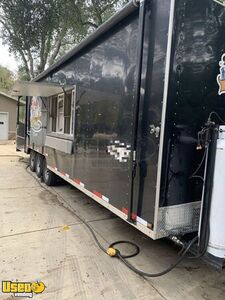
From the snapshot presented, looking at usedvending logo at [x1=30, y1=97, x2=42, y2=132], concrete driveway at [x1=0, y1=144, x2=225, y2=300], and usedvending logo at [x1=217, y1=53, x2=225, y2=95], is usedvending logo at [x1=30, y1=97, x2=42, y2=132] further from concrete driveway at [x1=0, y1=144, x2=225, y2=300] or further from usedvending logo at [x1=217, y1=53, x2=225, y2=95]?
usedvending logo at [x1=217, y1=53, x2=225, y2=95]

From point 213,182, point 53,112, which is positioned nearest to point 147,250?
point 213,182

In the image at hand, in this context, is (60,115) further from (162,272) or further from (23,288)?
(162,272)

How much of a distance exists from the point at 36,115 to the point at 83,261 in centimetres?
573

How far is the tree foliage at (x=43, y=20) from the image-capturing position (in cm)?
1515

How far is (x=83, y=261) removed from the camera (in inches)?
136

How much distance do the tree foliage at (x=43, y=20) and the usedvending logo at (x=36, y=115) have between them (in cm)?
879

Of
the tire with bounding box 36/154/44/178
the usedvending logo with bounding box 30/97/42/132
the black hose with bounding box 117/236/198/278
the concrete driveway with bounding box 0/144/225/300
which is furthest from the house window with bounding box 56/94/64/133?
the black hose with bounding box 117/236/198/278

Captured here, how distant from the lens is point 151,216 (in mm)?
2867

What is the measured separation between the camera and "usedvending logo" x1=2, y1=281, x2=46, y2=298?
2.82m

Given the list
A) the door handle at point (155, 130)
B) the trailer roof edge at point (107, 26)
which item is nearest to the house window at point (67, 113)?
the trailer roof edge at point (107, 26)

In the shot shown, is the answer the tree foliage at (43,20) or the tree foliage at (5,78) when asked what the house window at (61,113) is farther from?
the tree foliage at (5,78)

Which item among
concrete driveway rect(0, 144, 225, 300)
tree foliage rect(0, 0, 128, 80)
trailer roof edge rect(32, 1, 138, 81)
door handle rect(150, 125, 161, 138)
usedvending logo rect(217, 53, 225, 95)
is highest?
tree foliage rect(0, 0, 128, 80)

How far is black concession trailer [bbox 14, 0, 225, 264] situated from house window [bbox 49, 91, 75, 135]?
2335 mm

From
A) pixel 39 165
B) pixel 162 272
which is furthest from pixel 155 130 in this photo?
pixel 39 165
